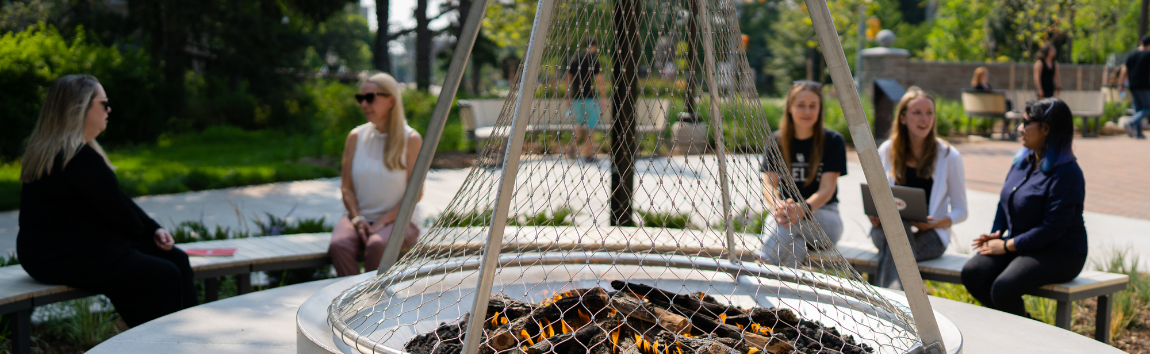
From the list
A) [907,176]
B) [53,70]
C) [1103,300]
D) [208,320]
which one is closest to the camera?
[208,320]

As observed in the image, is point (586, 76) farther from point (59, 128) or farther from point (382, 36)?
point (382, 36)

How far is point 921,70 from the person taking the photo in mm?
16344

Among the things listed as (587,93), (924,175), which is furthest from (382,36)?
(924,175)

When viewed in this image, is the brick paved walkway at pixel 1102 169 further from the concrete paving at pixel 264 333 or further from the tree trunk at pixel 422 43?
the tree trunk at pixel 422 43

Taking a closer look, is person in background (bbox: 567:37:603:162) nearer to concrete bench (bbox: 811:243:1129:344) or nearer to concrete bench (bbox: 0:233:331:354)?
concrete bench (bbox: 811:243:1129:344)

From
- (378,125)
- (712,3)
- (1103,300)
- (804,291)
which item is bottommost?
(1103,300)

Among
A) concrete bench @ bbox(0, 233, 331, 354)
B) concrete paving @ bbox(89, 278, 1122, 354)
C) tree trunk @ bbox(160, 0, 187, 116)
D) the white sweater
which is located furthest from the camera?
tree trunk @ bbox(160, 0, 187, 116)

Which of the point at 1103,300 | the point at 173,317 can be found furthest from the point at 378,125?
the point at 1103,300

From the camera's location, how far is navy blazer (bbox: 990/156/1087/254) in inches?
118

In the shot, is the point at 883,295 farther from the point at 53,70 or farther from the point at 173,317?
the point at 53,70

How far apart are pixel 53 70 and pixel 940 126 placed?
39.6 ft

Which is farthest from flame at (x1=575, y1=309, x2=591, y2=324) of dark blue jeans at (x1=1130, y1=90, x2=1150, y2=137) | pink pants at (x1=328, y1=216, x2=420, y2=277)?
dark blue jeans at (x1=1130, y1=90, x2=1150, y2=137)

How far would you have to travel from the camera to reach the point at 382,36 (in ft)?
50.2

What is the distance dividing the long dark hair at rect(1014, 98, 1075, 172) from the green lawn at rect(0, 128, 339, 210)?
6.72 metres
